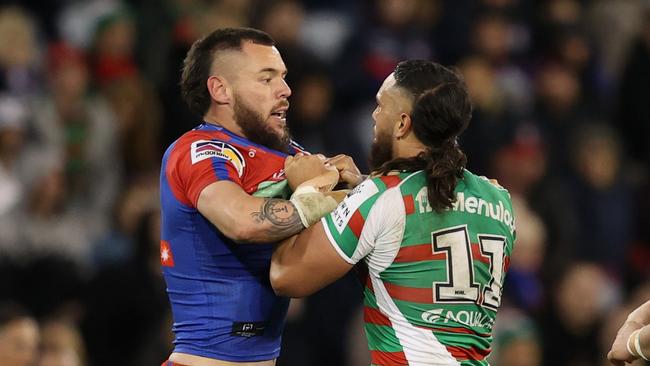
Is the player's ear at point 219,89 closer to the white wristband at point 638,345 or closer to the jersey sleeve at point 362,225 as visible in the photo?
the jersey sleeve at point 362,225

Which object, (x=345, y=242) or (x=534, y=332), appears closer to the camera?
(x=345, y=242)

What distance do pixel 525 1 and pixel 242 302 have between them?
8194 millimetres

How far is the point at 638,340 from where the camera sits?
533 centimetres

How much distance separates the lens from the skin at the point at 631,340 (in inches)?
209

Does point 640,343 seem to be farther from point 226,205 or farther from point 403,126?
point 226,205

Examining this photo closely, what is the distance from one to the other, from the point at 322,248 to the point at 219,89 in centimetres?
107

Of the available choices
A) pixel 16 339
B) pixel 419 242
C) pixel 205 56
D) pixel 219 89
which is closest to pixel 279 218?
pixel 419 242

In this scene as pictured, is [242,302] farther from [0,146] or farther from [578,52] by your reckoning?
[578,52]

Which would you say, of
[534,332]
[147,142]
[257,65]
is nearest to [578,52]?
[534,332]

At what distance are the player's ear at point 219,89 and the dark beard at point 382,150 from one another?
784 millimetres

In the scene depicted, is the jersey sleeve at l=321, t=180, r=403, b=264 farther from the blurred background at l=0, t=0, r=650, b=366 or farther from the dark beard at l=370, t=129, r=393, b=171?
the blurred background at l=0, t=0, r=650, b=366

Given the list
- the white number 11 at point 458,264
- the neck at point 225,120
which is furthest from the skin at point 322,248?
the neck at point 225,120

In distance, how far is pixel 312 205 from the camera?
5297 mm

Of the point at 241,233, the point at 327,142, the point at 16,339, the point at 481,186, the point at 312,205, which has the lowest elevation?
the point at 16,339
